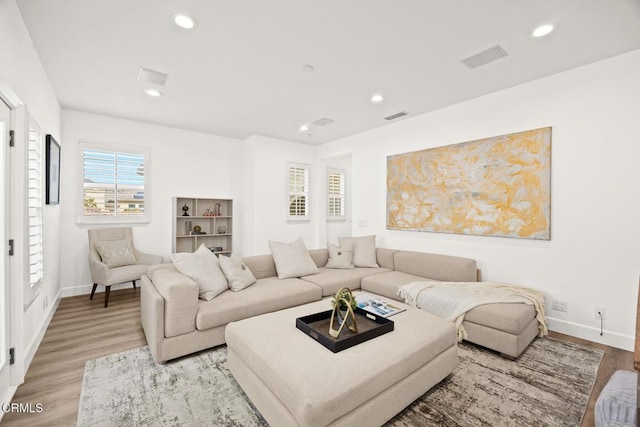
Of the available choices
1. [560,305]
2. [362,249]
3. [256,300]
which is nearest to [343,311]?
[256,300]

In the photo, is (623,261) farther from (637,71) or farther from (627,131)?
(637,71)

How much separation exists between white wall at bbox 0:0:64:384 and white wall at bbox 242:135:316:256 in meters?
2.89

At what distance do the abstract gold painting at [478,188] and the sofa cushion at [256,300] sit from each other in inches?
79.9

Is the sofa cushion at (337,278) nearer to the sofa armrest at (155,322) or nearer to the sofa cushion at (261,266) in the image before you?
the sofa cushion at (261,266)

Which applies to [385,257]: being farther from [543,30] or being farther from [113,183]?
[113,183]

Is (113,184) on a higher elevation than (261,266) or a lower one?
higher

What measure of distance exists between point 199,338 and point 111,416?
30.1 inches

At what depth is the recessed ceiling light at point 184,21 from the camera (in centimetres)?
214

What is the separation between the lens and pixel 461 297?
2859mm

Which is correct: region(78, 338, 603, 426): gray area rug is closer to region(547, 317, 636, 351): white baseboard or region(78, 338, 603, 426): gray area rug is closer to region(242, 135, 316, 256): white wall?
region(547, 317, 636, 351): white baseboard

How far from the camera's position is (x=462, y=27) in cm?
225

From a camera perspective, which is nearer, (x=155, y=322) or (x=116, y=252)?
(x=155, y=322)

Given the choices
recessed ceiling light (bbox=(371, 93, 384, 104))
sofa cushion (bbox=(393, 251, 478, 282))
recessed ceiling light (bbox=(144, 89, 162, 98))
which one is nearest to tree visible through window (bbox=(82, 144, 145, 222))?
recessed ceiling light (bbox=(144, 89, 162, 98))

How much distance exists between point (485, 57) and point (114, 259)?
5.13m
